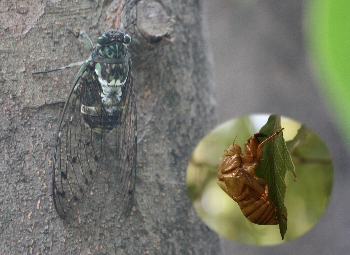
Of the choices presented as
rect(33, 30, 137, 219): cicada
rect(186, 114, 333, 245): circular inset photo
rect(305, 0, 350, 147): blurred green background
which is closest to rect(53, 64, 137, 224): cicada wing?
rect(33, 30, 137, 219): cicada

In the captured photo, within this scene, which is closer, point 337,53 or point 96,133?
point 337,53

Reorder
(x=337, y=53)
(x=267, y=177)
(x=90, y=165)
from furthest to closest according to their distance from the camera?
(x=90, y=165) → (x=267, y=177) → (x=337, y=53)

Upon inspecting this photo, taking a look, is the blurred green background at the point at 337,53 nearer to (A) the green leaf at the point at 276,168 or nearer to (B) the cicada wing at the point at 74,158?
(A) the green leaf at the point at 276,168

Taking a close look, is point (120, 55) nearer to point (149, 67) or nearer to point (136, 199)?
point (149, 67)

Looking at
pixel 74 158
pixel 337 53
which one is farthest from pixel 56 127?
pixel 337 53

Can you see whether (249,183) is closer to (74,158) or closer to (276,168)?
(276,168)

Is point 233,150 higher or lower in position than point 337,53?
lower

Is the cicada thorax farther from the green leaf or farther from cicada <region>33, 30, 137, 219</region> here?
the green leaf

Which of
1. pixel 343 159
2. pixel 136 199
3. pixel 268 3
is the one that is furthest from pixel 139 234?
pixel 268 3
